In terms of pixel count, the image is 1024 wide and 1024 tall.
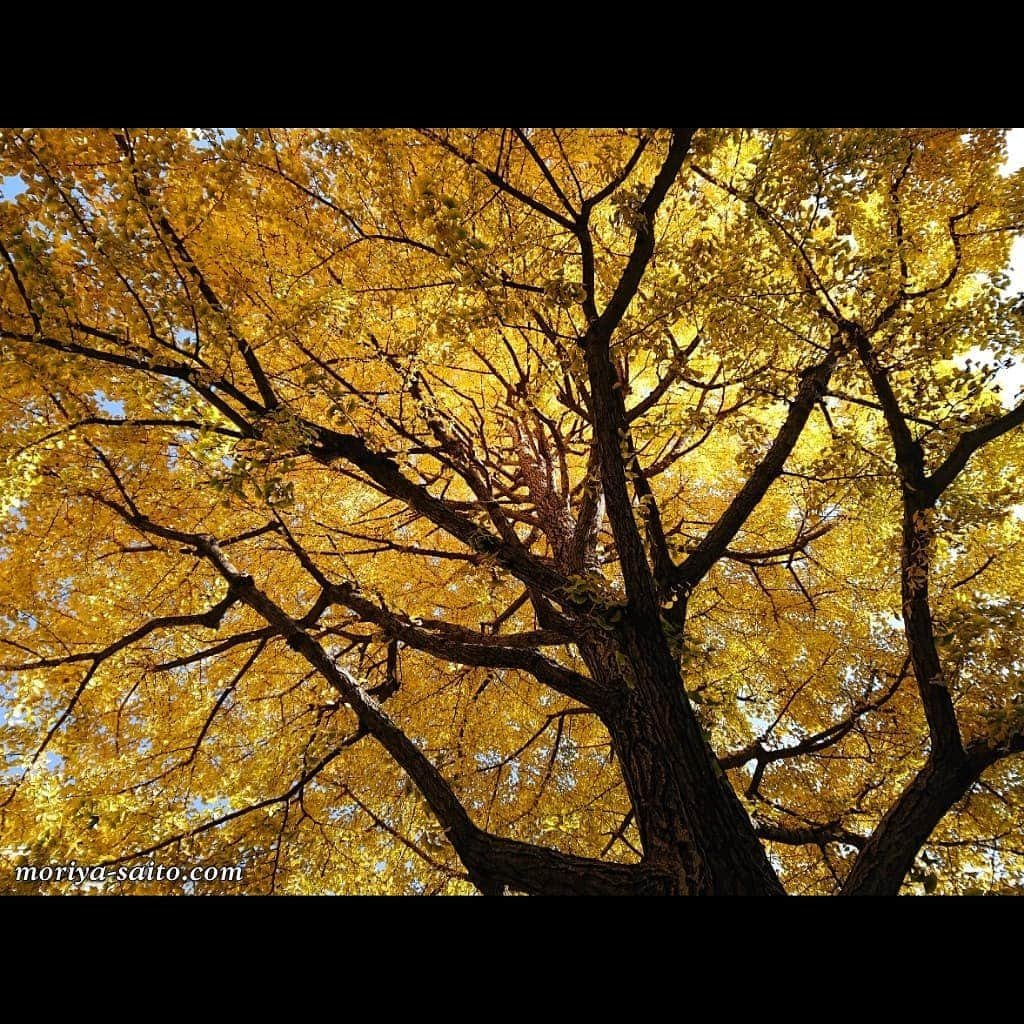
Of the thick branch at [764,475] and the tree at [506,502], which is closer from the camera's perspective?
the tree at [506,502]

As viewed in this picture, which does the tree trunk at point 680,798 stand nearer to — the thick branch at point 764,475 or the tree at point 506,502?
the tree at point 506,502

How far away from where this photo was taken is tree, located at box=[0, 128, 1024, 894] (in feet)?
8.68

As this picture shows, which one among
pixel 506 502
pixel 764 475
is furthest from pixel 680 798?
pixel 506 502

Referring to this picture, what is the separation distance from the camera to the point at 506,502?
536cm

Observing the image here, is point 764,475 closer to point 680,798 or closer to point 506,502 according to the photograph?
point 680,798

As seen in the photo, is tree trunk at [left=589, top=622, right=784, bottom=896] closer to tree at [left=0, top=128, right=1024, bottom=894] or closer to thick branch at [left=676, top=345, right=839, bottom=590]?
tree at [left=0, top=128, right=1024, bottom=894]

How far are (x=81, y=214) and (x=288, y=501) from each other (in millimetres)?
1552

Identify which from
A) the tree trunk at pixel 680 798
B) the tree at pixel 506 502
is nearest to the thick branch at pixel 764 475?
the tree at pixel 506 502

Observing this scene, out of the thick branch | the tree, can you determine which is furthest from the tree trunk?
the thick branch

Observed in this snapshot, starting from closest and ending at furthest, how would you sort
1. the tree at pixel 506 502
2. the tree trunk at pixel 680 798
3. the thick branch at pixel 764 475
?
the tree trunk at pixel 680 798
the tree at pixel 506 502
the thick branch at pixel 764 475

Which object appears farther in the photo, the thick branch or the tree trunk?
the thick branch

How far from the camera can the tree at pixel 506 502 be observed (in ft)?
8.68
